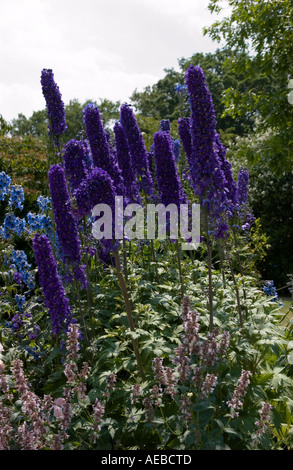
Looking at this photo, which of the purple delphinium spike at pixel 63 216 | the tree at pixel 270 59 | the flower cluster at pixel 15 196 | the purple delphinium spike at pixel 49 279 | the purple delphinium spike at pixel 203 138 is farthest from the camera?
the tree at pixel 270 59

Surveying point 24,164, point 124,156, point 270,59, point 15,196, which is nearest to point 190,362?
point 124,156

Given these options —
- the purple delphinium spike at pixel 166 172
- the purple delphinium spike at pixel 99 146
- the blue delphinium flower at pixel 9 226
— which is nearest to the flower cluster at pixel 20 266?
the blue delphinium flower at pixel 9 226

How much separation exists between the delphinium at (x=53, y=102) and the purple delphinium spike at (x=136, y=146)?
0.72m

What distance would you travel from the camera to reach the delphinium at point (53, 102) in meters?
5.15

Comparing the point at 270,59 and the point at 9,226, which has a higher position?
the point at 270,59

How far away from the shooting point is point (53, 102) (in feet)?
17.0

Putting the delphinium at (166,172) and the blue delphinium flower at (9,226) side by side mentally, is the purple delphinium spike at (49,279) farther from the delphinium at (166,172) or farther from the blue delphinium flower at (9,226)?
the blue delphinium flower at (9,226)

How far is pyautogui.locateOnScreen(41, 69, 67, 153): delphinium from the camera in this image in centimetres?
515

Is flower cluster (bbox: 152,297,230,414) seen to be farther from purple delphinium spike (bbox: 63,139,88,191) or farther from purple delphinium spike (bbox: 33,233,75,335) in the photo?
purple delphinium spike (bbox: 63,139,88,191)

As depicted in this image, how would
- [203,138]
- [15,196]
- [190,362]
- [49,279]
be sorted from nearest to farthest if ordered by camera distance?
[190,362]
[203,138]
[49,279]
[15,196]

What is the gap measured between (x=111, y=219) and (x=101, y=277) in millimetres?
2670

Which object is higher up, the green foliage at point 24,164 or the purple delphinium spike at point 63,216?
the green foliage at point 24,164

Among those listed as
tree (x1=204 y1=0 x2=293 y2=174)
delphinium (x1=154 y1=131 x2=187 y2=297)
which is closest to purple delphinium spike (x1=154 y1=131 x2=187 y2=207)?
delphinium (x1=154 y1=131 x2=187 y2=297)

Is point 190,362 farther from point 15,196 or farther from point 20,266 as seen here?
point 15,196
